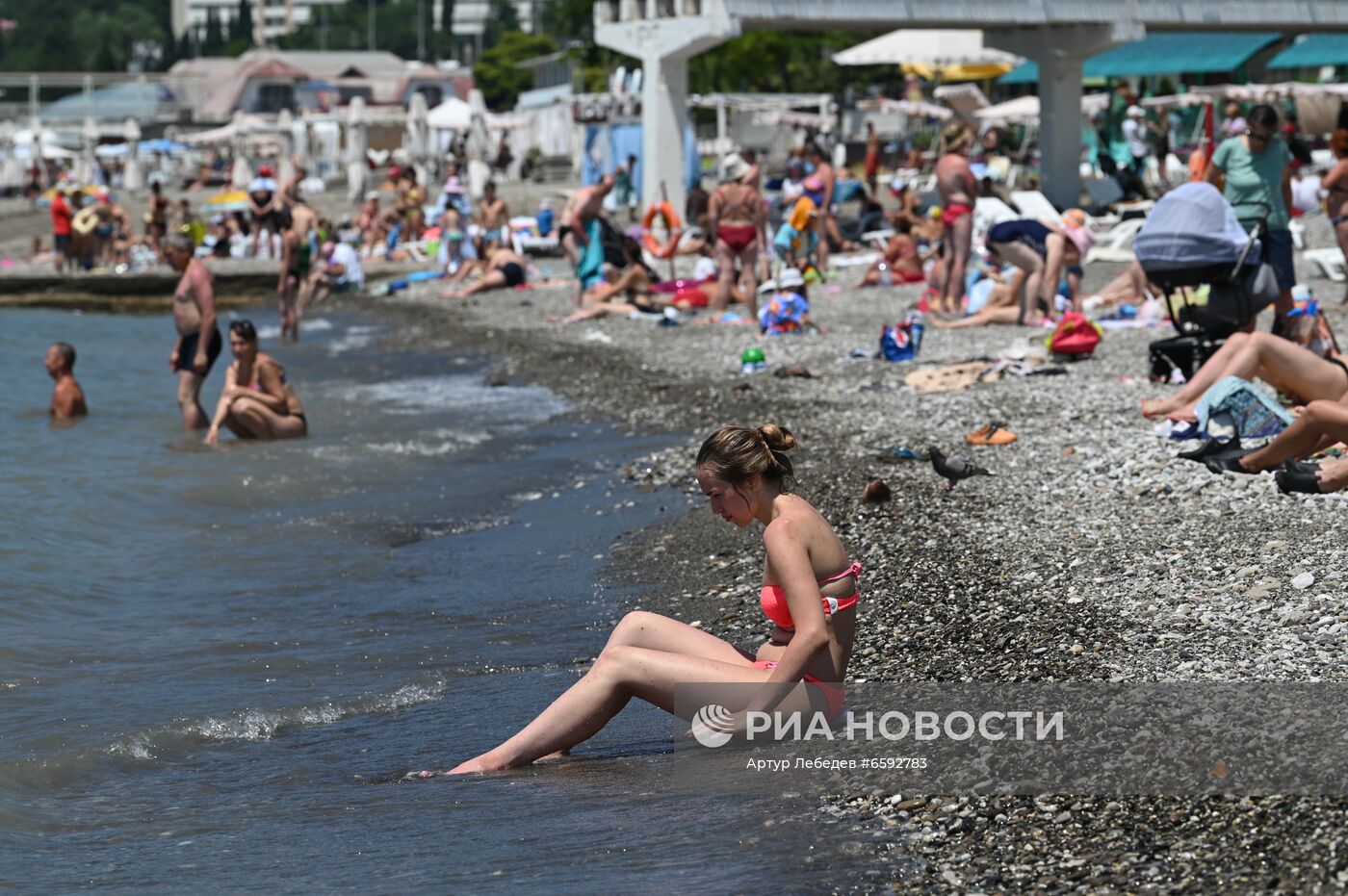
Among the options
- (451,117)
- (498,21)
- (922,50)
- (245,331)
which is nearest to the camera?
(245,331)

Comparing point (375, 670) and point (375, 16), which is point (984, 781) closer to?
point (375, 670)

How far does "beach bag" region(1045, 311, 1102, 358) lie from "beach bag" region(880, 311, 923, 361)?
4.11 ft

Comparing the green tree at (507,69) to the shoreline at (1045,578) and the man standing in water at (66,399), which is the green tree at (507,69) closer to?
the man standing in water at (66,399)

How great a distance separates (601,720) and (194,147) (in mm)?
60824

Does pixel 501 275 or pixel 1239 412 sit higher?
pixel 501 275

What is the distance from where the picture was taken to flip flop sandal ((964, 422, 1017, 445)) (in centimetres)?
905

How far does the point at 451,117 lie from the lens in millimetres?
46938

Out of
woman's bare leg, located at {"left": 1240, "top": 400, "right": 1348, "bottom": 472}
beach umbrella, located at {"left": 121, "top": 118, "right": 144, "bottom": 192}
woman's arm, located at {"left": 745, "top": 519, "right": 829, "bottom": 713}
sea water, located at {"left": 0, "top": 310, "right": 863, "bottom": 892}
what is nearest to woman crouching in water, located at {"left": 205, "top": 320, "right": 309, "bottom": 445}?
sea water, located at {"left": 0, "top": 310, "right": 863, "bottom": 892}

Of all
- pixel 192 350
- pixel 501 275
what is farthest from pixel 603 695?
pixel 501 275

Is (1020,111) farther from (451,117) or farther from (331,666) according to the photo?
(331,666)

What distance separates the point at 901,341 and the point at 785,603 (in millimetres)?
8379

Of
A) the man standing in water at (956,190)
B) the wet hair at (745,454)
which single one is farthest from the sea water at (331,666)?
the man standing in water at (956,190)

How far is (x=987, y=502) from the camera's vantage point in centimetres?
779

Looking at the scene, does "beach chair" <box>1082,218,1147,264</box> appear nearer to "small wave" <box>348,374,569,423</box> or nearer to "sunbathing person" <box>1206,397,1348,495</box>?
"small wave" <box>348,374,569,423</box>
